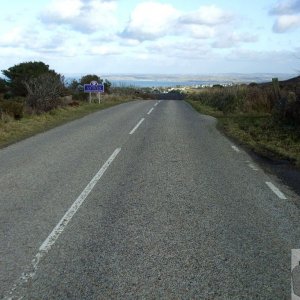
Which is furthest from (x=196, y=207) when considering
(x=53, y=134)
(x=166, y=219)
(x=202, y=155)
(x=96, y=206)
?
(x=53, y=134)

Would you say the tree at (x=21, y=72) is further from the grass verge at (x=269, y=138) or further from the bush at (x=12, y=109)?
the grass verge at (x=269, y=138)

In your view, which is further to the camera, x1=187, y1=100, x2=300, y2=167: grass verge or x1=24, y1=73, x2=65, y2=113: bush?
x1=24, y1=73, x2=65, y2=113: bush

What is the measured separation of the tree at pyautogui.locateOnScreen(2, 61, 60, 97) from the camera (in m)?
42.9

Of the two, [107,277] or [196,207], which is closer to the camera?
[107,277]

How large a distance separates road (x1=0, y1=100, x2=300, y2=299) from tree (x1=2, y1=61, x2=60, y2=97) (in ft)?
112

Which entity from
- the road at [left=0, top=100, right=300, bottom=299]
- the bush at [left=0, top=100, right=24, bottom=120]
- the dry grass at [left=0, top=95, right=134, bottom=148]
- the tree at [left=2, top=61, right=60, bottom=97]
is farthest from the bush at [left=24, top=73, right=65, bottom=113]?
the road at [left=0, top=100, right=300, bottom=299]

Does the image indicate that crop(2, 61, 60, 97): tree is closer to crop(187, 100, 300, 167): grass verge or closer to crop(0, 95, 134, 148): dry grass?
crop(0, 95, 134, 148): dry grass

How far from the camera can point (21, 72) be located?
150ft

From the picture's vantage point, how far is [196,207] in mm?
6496

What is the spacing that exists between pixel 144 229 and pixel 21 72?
43.4 meters

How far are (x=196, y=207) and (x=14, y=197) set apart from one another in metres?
2.99

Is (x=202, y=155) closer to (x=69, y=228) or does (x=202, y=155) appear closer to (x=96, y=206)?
(x=96, y=206)

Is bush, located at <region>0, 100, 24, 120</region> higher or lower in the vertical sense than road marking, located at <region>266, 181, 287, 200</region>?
lower

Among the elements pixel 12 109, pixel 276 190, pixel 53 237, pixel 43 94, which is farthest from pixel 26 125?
pixel 53 237
